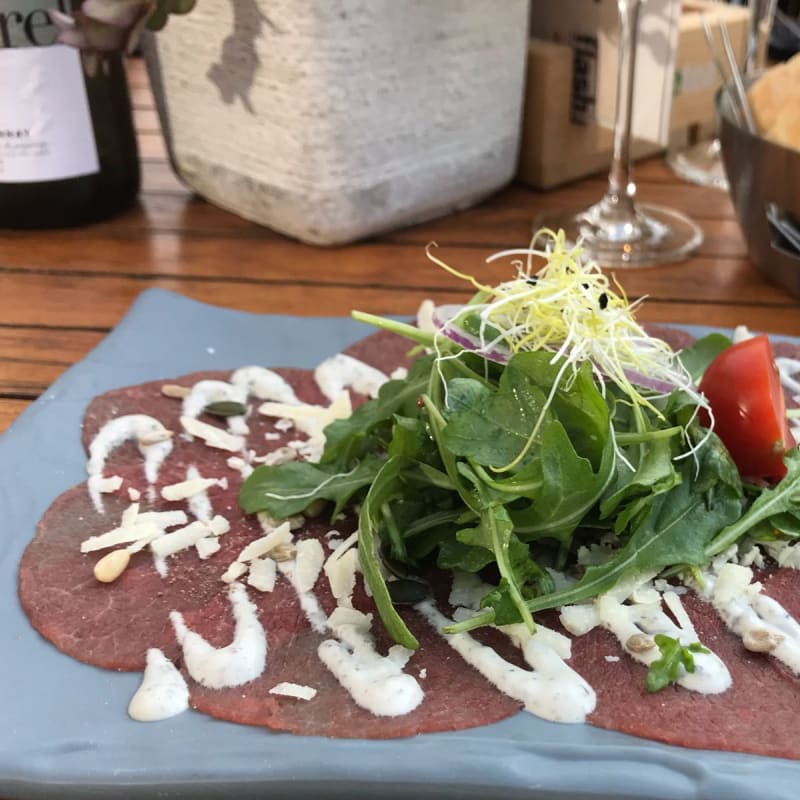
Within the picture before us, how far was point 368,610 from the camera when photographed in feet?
2.49

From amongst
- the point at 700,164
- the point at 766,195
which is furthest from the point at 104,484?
the point at 700,164

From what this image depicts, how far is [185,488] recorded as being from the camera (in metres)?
0.90

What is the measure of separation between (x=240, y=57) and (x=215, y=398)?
1.98 feet

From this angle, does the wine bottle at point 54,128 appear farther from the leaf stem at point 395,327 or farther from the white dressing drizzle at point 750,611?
the white dressing drizzle at point 750,611

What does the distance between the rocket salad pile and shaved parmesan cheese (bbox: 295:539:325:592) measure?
0.12 ft

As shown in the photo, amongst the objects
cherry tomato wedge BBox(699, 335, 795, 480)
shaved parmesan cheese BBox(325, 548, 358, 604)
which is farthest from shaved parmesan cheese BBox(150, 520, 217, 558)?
cherry tomato wedge BBox(699, 335, 795, 480)

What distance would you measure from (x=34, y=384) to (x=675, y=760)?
2.75 ft

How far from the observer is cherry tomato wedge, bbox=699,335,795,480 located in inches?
32.6

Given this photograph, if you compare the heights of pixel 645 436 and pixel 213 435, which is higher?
pixel 645 436

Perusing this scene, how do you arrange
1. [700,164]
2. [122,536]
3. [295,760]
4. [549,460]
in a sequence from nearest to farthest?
[295,760], [549,460], [122,536], [700,164]

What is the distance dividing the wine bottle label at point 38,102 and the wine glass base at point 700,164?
1072 millimetres

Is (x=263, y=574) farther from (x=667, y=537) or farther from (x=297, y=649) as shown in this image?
(x=667, y=537)

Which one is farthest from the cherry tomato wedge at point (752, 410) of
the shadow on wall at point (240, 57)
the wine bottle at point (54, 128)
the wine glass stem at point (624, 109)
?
the wine bottle at point (54, 128)

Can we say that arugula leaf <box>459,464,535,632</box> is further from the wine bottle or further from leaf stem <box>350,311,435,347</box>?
the wine bottle
